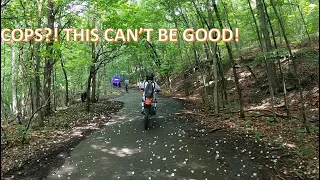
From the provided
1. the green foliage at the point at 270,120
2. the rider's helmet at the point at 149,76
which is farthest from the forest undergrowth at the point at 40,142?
the green foliage at the point at 270,120

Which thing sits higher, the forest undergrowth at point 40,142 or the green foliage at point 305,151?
the green foliage at point 305,151

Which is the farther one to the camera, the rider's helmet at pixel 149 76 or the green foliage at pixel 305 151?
the rider's helmet at pixel 149 76

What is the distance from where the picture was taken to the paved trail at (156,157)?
22.1ft

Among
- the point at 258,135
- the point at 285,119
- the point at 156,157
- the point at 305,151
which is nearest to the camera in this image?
the point at 305,151

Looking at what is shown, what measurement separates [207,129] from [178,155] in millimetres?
3439

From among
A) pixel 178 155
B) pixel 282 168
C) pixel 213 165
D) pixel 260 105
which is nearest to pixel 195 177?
pixel 213 165

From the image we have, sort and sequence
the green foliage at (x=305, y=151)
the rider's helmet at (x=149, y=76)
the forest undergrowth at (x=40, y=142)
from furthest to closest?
the rider's helmet at (x=149, y=76) → the forest undergrowth at (x=40, y=142) → the green foliage at (x=305, y=151)

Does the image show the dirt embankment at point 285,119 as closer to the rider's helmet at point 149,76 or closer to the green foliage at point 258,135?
the green foliage at point 258,135

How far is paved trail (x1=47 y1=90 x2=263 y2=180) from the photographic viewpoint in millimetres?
6734

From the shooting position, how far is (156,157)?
26.3 ft

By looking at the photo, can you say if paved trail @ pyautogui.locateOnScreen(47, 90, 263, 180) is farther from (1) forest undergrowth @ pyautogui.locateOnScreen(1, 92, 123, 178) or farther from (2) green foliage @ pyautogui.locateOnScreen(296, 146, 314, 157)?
(2) green foliage @ pyautogui.locateOnScreen(296, 146, 314, 157)

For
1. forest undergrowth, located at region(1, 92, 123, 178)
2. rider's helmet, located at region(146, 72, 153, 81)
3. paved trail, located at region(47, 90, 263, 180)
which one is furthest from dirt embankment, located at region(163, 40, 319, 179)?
forest undergrowth, located at region(1, 92, 123, 178)

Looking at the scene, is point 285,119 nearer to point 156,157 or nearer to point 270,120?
point 270,120

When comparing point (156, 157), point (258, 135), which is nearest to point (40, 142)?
point (156, 157)
